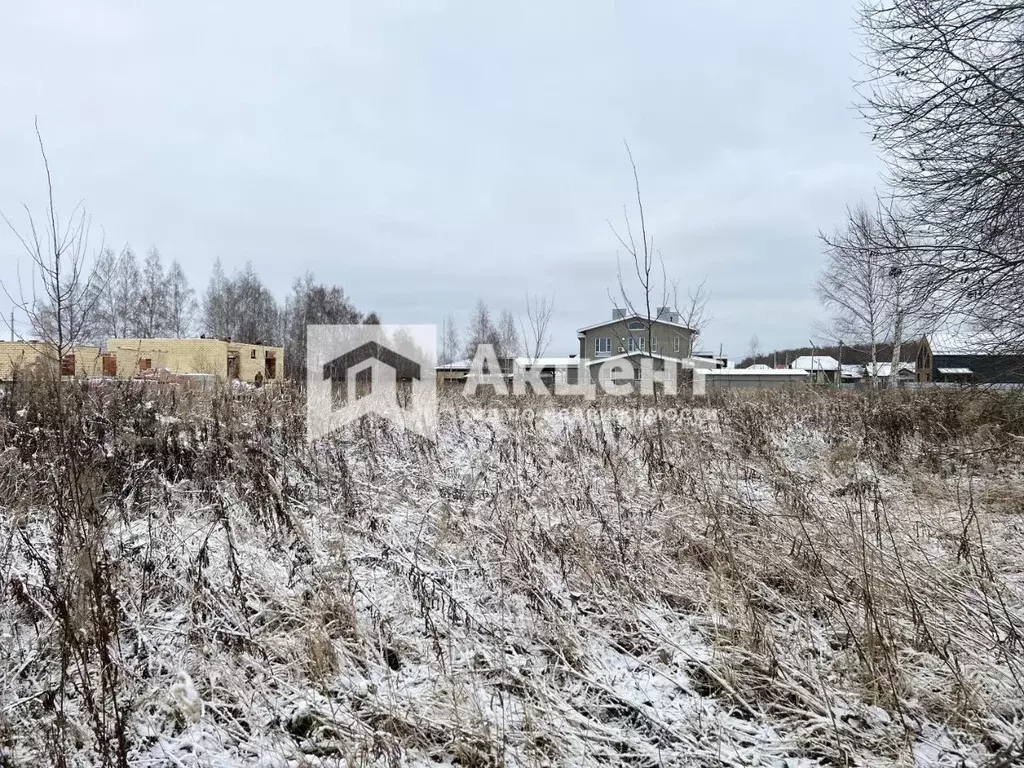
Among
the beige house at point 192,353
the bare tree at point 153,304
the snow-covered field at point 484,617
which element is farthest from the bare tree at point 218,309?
the snow-covered field at point 484,617

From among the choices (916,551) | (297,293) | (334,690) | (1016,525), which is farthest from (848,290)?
(297,293)

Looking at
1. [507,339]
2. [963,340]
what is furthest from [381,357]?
[963,340]

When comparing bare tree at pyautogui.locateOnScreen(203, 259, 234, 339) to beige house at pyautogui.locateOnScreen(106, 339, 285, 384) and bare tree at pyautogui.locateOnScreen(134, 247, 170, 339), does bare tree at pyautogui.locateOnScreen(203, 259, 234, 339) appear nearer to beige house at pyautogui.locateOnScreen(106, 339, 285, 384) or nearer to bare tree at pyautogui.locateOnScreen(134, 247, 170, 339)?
bare tree at pyautogui.locateOnScreen(134, 247, 170, 339)

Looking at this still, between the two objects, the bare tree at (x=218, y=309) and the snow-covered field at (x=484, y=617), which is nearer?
the snow-covered field at (x=484, y=617)

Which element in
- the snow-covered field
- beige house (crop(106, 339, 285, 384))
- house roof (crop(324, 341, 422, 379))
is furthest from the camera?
house roof (crop(324, 341, 422, 379))

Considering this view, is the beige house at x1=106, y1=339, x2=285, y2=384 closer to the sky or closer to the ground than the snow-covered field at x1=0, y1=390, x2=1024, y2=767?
closer to the sky

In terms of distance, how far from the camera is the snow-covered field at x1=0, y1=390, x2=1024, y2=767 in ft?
5.09

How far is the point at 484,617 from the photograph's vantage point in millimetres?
2199

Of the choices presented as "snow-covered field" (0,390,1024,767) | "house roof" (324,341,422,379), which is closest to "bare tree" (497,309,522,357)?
"house roof" (324,341,422,379)

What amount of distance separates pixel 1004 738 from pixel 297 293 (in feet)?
147

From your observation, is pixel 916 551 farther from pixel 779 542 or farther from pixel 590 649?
pixel 590 649

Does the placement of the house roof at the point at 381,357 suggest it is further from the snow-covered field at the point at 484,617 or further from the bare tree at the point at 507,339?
the snow-covered field at the point at 484,617

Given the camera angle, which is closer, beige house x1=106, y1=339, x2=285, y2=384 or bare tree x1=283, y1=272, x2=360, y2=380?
beige house x1=106, y1=339, x2=285, y2=384

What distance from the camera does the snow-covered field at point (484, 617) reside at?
1552mm
